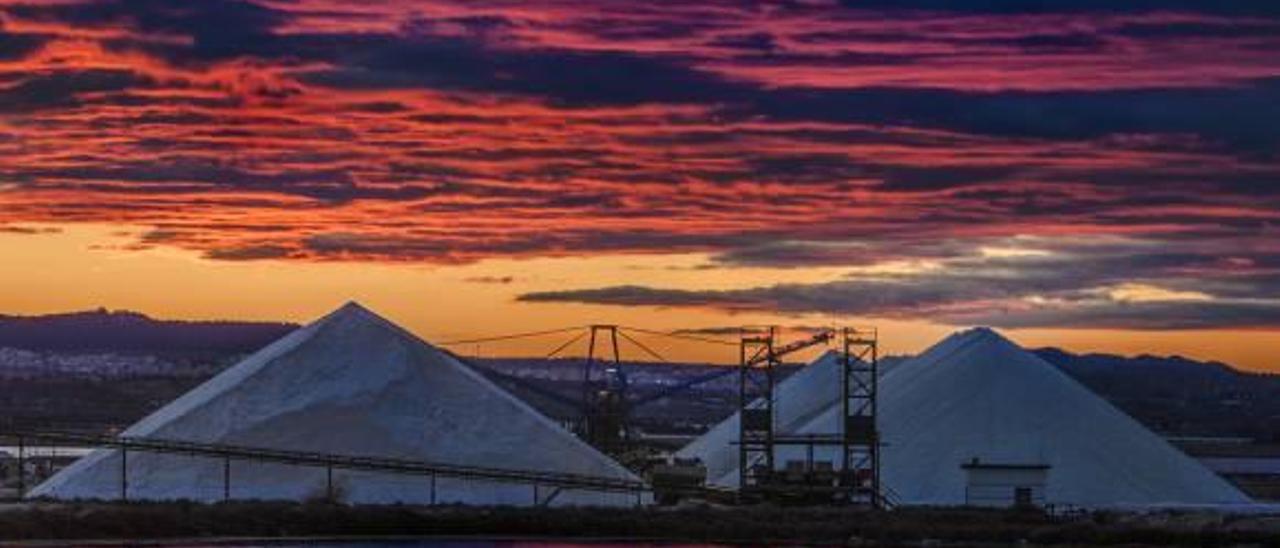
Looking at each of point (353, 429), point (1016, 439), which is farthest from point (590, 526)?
point (1016, 439)

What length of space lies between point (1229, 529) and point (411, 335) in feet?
123

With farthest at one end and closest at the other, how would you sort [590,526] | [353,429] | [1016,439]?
1. [1016,439]
2. [353,429]
3. [590,526]

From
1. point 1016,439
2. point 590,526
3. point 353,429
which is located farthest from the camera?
point 1016,439

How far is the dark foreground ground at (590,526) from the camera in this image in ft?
256

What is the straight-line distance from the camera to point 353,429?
323 feet

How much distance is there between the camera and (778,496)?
9925 cm

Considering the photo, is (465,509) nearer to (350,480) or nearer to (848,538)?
(350,480)

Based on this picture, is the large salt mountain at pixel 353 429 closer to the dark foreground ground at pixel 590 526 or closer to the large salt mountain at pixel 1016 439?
the dark foreground ground at pixel 590 526

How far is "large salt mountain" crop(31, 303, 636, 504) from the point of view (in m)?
94.7

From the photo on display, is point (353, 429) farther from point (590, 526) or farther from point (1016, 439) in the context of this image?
point (1016, 439)

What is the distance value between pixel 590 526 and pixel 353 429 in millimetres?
17248

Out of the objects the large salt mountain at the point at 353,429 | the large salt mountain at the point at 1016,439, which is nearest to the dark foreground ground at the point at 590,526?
the large salt mountain at the point at 353,429

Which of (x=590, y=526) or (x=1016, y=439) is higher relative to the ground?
(x=1016, y=439)

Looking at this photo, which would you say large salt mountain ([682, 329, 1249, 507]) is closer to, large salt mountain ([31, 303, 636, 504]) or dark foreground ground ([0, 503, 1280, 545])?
large salt mountain ([31, 303, 636, 504])
